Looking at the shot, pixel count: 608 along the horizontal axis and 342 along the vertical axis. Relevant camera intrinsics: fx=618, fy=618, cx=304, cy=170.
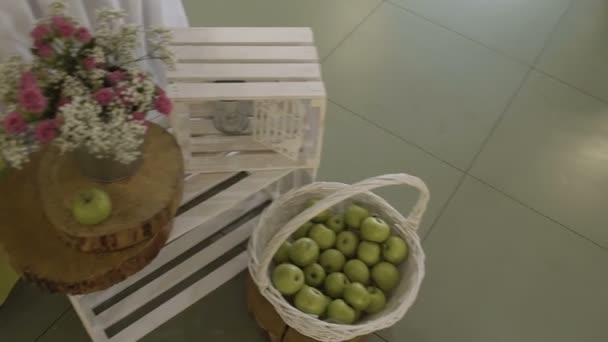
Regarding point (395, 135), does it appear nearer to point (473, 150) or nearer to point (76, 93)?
point (473, 150)

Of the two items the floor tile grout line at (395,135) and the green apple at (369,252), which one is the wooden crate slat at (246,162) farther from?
the floor tile grout line at (395,135)

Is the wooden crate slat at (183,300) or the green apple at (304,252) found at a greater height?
the green apple at (304,252)

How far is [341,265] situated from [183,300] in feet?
1.26

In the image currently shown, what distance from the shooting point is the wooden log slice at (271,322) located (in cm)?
129

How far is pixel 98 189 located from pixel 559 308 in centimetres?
113

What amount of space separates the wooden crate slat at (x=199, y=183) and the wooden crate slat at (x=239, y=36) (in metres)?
0.26

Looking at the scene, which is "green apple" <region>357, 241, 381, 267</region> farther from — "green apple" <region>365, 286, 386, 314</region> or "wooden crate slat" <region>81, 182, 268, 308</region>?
"wooden crate slat" <region>81, 182, 268, 308</region>

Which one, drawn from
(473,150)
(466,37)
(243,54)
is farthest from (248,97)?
(466,37)

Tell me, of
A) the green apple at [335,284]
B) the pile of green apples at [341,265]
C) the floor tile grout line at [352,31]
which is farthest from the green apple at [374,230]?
the floor tile grout line at [352,31]

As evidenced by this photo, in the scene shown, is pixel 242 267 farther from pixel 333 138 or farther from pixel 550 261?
pixel 550 261

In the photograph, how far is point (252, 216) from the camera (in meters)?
1.58

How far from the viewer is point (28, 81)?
83 cm

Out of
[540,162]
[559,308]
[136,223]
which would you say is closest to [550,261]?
[559,308]

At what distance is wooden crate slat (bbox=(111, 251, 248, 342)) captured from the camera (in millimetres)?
1363
